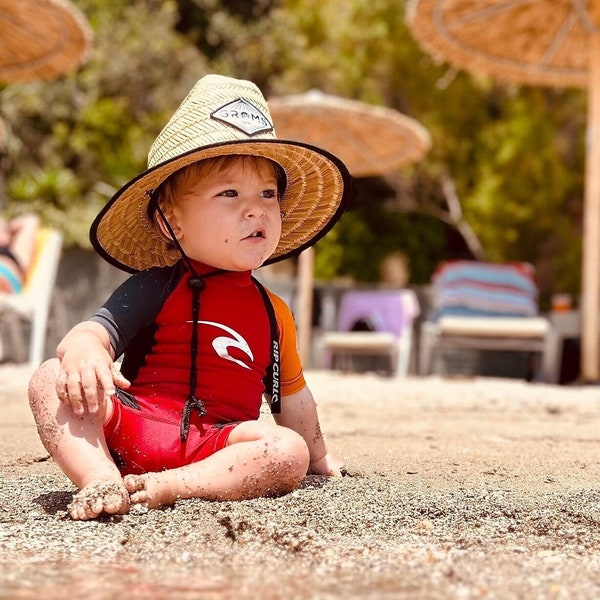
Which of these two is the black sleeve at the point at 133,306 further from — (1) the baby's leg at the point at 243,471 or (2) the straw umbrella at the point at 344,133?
(2) the straw umbrella at the point at 344,133

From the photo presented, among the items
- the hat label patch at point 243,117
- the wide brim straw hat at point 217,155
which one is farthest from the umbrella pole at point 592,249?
the hat label patch at point 243,117

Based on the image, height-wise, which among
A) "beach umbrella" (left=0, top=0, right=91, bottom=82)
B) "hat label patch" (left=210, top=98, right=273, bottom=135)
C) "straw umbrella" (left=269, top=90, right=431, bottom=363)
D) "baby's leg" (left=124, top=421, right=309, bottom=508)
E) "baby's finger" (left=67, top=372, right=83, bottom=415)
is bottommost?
"baby's leg" (left=124, top=421, right=309, bottom=508)

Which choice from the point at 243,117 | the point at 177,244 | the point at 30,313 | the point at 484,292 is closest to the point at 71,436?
the point at 177,244

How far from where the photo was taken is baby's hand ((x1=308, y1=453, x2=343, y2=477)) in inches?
65.4

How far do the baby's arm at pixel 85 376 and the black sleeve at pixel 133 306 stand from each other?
87 mm

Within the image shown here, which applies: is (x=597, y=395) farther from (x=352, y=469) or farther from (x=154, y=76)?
(x=154, y=76)

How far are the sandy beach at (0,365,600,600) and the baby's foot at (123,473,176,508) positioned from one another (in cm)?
2

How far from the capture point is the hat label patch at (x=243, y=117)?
5.12 feet

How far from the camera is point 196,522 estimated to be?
121 centimetres

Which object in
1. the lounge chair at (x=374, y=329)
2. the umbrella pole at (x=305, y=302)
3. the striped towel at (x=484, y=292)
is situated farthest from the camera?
the umbrella pole at (x=305, y=302)

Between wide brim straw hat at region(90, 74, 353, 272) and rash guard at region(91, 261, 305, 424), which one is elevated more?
wide brim straw hat at region(90, 74, 353, 272)

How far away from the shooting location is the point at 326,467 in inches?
65.7

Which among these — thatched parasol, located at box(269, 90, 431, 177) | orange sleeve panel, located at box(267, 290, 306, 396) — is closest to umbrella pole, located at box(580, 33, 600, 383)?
thatched parasol, located at box(269, 90, 431, 177)

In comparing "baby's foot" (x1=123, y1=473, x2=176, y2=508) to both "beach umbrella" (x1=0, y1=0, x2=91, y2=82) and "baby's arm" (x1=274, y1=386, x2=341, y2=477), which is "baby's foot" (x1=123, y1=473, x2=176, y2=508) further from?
"beach umbrella" (x1=0, y1=0, x2=91, y2=82)
